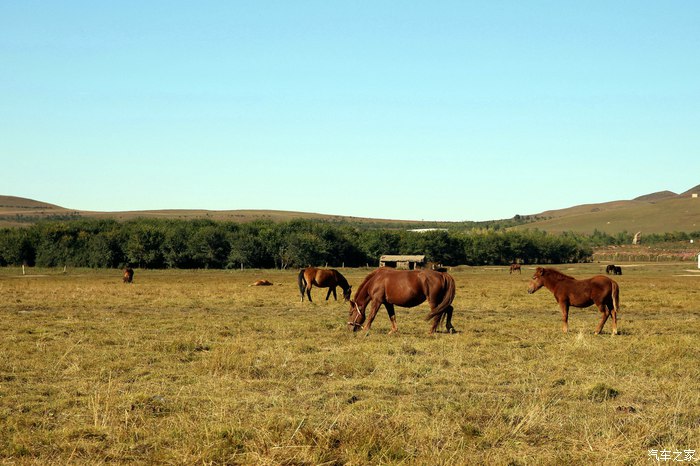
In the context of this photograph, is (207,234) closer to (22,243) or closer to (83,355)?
(22,243)

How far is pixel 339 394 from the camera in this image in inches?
407

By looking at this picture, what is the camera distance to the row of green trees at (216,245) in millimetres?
A: 94438

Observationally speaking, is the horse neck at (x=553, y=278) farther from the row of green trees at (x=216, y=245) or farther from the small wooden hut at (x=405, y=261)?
the small wooden hut at (x=405, y=261)

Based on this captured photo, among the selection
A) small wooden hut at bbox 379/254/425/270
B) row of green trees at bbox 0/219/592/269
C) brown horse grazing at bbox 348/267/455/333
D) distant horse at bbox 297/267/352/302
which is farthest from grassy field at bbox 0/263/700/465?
small wooden hut at bbox 379/254/425/270

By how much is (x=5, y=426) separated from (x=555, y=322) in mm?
16667

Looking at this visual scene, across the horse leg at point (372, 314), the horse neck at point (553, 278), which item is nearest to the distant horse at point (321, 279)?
the horse leg at point (372, 314)

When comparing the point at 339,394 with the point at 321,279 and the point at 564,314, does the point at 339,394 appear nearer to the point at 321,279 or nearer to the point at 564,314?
the point at 564,314

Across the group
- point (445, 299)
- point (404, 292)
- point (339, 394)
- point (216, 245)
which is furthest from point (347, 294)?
point (216, 245)

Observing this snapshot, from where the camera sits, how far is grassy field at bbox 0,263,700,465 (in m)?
7.33

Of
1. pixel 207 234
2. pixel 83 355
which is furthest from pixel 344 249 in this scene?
pixel 83 355

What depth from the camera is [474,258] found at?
121125 millimetres

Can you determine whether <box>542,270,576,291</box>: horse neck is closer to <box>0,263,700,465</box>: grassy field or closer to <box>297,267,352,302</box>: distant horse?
<box>0,263,700,465</box>: grassy field

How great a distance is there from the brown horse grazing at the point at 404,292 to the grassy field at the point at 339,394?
827mm

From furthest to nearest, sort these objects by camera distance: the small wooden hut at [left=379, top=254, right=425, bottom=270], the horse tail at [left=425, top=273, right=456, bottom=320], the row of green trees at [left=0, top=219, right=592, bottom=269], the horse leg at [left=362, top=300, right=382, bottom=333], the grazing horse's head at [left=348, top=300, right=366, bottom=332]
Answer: the small wooden hut at [left=379, top=254, right=425, bottom=270] < the row of green trees at [left=0, top=219, right=592, bottom=269] < the grazing horse's head at [left=348, top=300, right=366, bottom=332] < the horse leg at [left=362, top=300, right=382, bottom=333] < the horse tail at [left=425, top=273, right=456, bottom=320]
